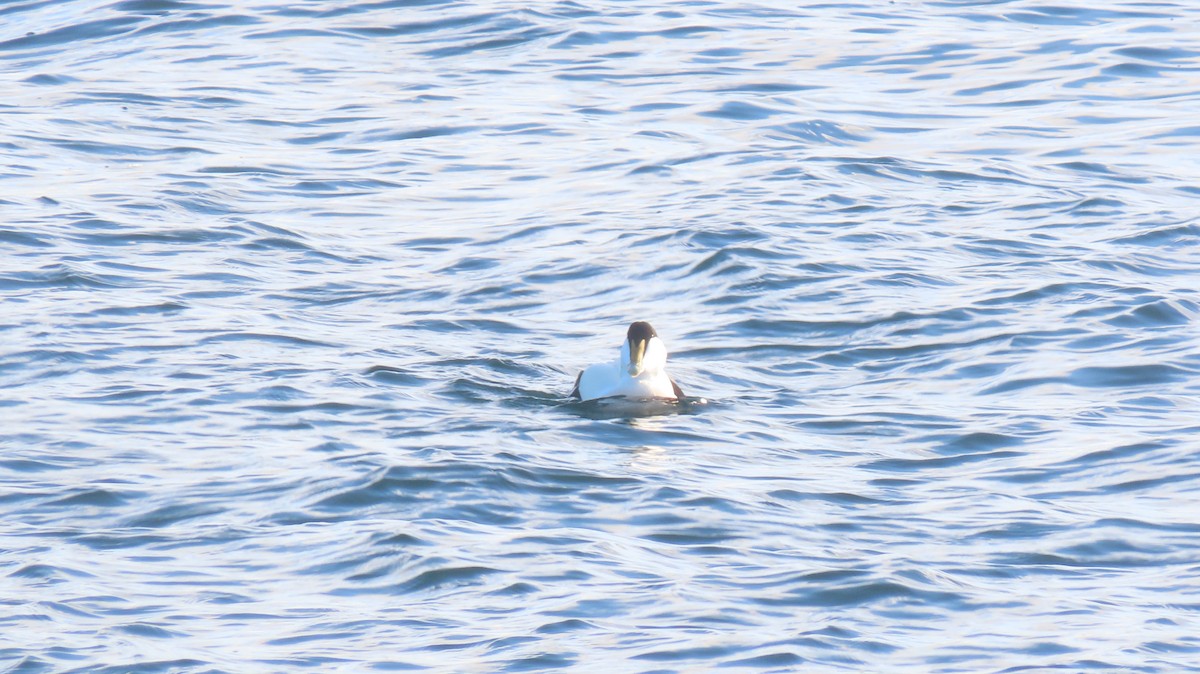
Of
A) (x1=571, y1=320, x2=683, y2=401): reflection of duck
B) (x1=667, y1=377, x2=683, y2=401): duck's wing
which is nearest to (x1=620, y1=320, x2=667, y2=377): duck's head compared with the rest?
(x1=571, y1=320, x2=683, y2=401): reflection of duck

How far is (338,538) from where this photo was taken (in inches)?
346

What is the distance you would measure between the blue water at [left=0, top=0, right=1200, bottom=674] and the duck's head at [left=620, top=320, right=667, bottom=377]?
34 cm

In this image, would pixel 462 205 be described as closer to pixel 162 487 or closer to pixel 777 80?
pixel 777 80

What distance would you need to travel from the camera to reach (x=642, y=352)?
11.8 m

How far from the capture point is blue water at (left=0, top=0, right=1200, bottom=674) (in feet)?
26.0

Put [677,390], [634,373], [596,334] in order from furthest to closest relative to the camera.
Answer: [596,334] < [677,390] < [634,373]

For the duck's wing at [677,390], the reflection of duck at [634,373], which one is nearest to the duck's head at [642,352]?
the reflection of duck at [634,373]

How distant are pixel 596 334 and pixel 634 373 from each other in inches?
74.2

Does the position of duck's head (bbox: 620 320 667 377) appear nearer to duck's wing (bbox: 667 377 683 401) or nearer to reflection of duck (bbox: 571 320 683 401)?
reflection of duck (bbox: 571 320 683 401)

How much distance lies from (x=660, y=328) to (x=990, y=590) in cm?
604

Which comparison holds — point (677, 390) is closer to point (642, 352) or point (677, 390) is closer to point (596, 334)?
point (642, 352)

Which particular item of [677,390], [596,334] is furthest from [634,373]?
[596,334]

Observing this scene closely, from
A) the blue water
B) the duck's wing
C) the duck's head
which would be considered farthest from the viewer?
the duck's wing

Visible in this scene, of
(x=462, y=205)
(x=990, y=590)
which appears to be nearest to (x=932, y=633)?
(x=990, y=590)
